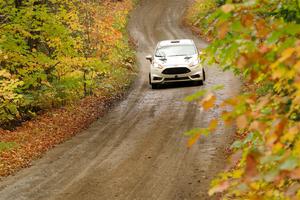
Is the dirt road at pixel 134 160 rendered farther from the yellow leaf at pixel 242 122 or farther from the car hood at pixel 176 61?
the yellow leaf at pixel 242 122

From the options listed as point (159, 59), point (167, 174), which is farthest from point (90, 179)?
point (159, 59)

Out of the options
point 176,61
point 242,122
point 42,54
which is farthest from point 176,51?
Result: point 242,122

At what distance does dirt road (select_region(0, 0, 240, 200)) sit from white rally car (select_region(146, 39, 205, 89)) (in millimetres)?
1342

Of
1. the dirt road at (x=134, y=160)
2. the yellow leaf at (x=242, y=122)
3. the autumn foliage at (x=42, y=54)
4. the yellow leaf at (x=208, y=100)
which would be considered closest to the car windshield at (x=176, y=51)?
the autumn foliage at (x=42, y=54)

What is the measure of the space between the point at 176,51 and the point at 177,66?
1.18 metres

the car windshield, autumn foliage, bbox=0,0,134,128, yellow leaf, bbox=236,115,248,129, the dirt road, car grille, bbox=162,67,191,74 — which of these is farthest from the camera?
the car windshield

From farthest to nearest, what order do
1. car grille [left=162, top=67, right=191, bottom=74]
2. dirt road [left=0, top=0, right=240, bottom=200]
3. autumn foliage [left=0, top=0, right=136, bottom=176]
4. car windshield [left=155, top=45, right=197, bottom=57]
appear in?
car windshield [left=155, top=45, right=197, bottom=57] → car grille [left=162, top=67, right=191, bottom=74] → autumn foliage [left=0, top=0, right=136, bottom=176] → dirt road [left=0, top=0, right=240, bottom=200]

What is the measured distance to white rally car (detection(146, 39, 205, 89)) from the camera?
1936 cm

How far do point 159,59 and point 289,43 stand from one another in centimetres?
1716

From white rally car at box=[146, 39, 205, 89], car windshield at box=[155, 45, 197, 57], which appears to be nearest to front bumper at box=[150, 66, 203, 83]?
white rally car at box=[146, 39, 205, 89]

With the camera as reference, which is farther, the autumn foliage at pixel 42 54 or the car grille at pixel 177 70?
the car grille at pixel 177 70

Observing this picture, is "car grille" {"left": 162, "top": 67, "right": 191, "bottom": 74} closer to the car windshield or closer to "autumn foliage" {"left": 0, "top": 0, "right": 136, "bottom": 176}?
the car windshield

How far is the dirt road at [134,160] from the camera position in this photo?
9.16 meters

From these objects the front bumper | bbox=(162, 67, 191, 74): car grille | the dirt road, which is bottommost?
the dirt road
